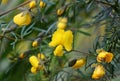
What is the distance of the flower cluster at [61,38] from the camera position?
3.84 ft

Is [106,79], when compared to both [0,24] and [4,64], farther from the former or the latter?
[4,64]

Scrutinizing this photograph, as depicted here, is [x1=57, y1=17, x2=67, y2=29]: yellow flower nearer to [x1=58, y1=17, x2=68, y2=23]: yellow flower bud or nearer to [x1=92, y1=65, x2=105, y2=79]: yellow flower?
[x1=58, y1=17, x2=68, y2=23]: yellow flower bud

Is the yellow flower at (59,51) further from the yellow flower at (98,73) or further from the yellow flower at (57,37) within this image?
the yellow flower at (98,73)

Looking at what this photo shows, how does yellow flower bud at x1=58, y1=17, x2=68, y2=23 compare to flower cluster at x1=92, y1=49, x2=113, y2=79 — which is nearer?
flower cluster at x1=92, y1=49, x2=113, y2=79

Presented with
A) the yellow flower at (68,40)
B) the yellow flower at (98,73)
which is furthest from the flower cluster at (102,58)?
the yellow flower at (68,40)

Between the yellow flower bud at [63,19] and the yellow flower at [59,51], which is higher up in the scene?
the yellow flower bud at [63,19]

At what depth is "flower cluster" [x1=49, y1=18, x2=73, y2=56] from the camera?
46.1 inches

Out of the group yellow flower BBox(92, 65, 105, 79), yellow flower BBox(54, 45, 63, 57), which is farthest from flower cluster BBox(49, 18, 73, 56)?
yellow flower BBox(92, 65, 105, 79)

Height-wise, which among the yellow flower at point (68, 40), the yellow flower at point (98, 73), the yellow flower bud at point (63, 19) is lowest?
the yellow flower at point (98, 73)

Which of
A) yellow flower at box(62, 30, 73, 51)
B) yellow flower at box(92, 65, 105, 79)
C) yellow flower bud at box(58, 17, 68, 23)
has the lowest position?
yellow flower at box(92, 65, 105, 79)

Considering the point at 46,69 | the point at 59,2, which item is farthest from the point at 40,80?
the point at 59,2

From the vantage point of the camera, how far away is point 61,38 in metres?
1.20

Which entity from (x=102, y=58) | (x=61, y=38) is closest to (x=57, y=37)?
(x=61, y=38)

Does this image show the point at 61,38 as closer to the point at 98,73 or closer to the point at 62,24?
the point at 62,24
